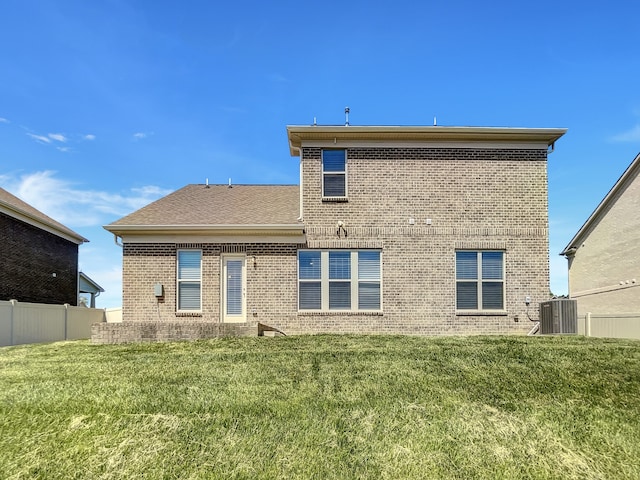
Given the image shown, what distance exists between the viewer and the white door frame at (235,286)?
46.8 feet

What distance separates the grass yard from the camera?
17.3 ft

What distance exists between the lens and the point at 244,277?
564 inches

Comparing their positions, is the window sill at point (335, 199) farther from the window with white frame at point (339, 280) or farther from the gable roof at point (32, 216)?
the gable roof at point (32, 216)

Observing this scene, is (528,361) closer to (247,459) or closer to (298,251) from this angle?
(247,459)

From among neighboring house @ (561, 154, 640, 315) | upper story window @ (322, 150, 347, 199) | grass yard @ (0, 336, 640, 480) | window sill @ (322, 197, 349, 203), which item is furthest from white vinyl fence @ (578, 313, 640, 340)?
upper story window @ (322, 150, 347, 199)

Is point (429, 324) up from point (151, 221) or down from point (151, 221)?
down

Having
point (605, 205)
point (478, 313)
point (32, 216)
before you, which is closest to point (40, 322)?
point (32, 216)

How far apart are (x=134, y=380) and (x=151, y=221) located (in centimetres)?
761

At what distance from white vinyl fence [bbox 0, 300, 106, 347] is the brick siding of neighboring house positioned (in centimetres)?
209

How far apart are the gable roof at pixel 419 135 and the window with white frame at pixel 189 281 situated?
4.53 m

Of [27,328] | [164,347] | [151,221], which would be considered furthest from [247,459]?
[27,328]

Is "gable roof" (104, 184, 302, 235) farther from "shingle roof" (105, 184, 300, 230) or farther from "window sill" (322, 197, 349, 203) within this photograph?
"window sill" (322, 197, 349, 203)

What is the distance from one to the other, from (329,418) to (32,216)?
19.0 metres

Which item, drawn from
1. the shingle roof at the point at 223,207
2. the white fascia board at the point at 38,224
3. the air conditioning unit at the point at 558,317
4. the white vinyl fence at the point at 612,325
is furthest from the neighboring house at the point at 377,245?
the white fascia board at the point at 38,224
